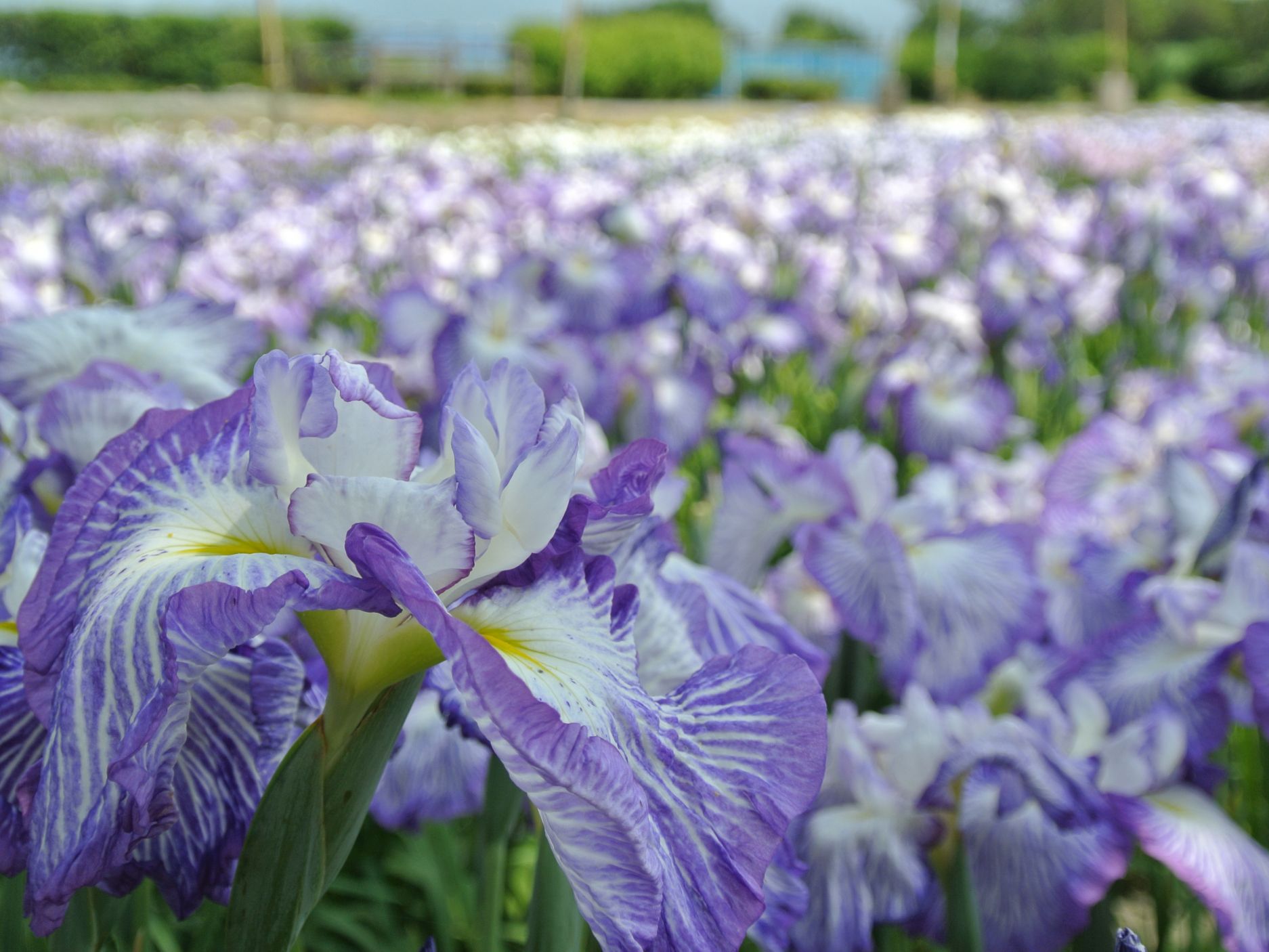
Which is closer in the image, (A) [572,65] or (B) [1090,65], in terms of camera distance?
(A) [572,65]

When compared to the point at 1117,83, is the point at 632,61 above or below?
above

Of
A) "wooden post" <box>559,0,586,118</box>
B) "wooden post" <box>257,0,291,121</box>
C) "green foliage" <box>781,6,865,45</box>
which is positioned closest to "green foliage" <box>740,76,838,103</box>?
"wooden post" <box>559,0,586,118</box>

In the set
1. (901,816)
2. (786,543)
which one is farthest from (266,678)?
(786,543)

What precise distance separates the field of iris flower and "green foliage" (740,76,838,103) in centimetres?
3256

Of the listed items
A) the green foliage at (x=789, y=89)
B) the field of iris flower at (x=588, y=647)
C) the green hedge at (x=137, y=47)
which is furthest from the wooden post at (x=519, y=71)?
the field of iris flower at (x=588, y=647)

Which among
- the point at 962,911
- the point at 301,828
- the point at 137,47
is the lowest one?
the point at 962,911

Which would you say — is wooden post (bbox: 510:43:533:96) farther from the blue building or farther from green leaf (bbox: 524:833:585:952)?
green leaf (bbox: 524:833:585:952)

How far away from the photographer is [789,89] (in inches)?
1359

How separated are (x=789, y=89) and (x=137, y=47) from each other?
21.8m

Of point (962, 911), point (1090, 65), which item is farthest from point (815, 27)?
point (962, 911)

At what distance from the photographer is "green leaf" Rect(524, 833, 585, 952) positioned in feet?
2.52

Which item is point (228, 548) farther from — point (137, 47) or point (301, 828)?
point (137, 47)

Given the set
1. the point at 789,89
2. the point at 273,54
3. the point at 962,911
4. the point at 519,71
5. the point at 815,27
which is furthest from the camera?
the point at 815,27

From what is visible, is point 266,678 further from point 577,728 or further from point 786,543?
point 786,543
